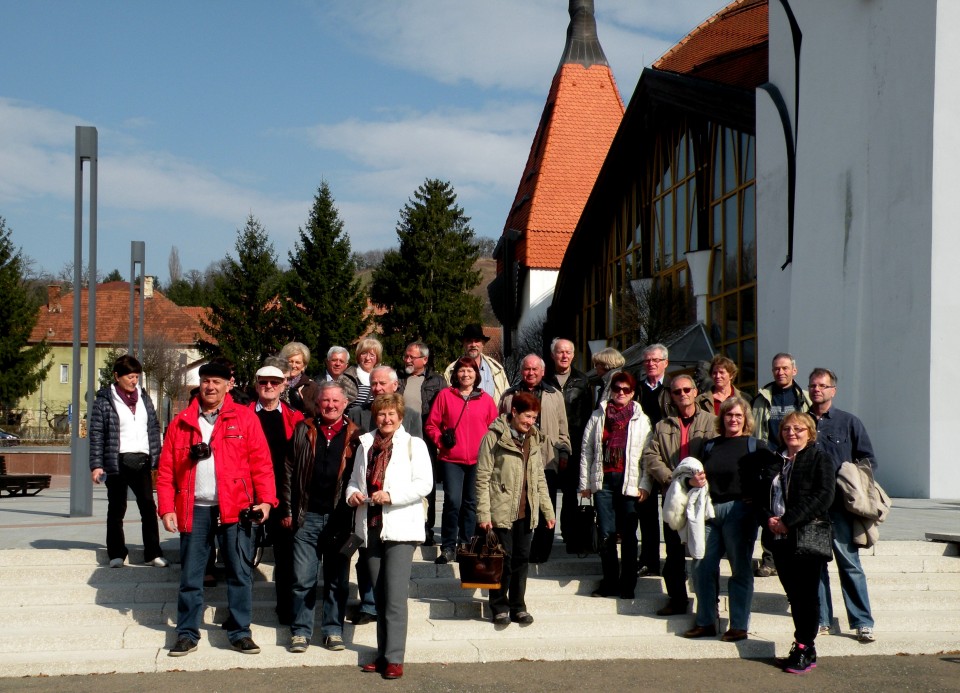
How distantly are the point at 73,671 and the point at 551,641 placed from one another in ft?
10.0

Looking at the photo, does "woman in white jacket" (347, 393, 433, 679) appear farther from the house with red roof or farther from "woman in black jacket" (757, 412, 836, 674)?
the house with red roof

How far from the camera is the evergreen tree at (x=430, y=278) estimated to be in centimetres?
5244

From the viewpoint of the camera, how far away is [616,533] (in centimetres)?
808

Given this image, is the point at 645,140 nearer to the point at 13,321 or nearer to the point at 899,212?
the point at 899,212

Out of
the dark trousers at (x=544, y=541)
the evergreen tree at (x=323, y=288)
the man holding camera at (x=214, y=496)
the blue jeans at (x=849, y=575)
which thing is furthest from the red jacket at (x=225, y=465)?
the evergreen tree at (x=323, y=288)

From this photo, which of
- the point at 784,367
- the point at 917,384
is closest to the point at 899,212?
the point at 917,384

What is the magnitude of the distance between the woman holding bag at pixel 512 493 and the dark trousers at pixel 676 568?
992 mm

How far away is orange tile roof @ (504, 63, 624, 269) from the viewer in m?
47.2

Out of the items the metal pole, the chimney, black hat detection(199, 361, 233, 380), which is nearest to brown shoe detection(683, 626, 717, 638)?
black hat detection(199, 361, 233, 380)

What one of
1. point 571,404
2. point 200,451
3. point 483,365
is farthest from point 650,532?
point 200,451

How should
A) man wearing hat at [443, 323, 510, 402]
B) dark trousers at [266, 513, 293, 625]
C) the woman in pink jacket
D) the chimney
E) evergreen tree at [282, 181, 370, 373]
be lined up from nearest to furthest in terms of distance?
dark trousers at [266, 513, 293, 625] < the woman in pink jacket < man wearing hat at [443, 323, 510, 402] < evergreen tree at [282, 181, 370, 373] < the chimney

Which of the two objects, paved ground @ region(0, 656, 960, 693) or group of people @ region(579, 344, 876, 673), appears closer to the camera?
paved ground @ region(0, 656, 960, 693)

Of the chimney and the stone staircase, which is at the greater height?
the chimney

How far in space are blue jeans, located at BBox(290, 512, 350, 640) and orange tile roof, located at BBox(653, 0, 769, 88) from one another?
60.7 ft
